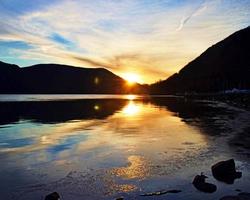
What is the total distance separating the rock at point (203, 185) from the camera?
50.7ft

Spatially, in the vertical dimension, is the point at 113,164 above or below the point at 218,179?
below

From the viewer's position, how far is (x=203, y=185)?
15.8 meters

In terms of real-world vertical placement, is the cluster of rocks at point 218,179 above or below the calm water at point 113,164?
above

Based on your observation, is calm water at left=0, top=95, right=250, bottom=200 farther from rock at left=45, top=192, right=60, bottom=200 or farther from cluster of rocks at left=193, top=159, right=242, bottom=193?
rock at left=45, top=192, right=60, bottom=200

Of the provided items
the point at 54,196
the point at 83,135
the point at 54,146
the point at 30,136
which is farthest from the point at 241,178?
the point at 30,136

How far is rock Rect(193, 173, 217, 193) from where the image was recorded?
15.4 m

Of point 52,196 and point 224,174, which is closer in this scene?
point 52,196

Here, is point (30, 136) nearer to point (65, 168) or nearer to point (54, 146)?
point (54, 146)

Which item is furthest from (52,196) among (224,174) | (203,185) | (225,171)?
(225,171)

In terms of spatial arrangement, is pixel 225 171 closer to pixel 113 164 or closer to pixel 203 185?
pixel 203 185

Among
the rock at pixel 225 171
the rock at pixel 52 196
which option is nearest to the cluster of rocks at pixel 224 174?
the rock at pixel 225 171

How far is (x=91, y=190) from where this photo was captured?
15812 millimetres

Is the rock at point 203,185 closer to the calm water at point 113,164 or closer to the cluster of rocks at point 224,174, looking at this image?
the cluster of rocks at point 224,174

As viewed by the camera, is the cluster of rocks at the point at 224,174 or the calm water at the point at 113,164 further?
the cluster of rocks at the point at 224,174
